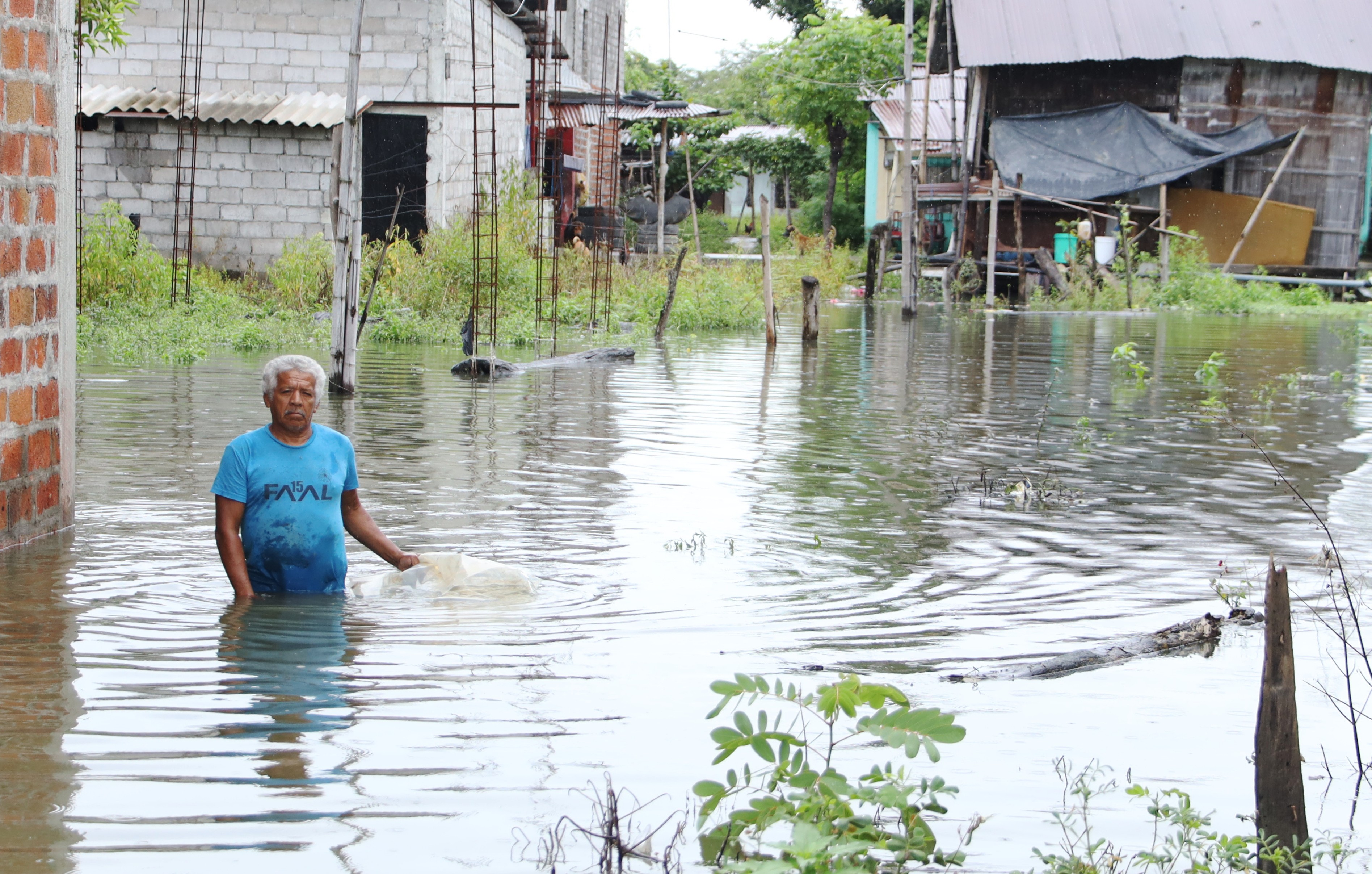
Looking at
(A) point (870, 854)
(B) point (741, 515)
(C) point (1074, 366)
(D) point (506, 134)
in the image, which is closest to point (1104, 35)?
(D) point (506, 134)

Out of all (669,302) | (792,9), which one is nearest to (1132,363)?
(669,302)

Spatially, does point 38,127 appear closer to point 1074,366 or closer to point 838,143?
point 1074,366

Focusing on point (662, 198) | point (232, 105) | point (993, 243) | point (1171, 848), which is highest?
point (232, 105)

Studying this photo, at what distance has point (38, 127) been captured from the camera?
6.53 meters

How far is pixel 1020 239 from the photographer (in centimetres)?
2677

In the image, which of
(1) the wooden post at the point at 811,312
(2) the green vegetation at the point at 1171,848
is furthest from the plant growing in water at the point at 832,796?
(1) the wooden post at the point at 811,312

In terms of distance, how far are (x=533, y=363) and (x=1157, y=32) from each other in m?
18.4

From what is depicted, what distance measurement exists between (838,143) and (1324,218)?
16.0 meters

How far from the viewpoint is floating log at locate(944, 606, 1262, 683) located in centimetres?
473

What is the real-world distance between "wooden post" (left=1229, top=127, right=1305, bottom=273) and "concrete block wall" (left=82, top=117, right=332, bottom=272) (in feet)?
52.6

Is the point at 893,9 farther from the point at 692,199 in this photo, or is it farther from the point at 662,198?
the point at 662,198

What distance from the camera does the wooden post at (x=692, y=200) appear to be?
2975 centimetres

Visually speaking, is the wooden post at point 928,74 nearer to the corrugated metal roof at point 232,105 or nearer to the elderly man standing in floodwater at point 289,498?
the corrugated metal roof at point 232,105

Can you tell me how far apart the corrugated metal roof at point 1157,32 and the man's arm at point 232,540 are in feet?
83.4
